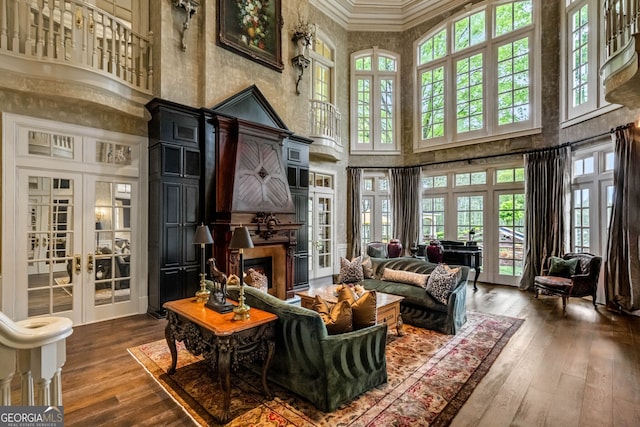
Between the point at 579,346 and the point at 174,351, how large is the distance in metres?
4.58

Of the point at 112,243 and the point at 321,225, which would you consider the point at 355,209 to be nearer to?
the point at 321,225

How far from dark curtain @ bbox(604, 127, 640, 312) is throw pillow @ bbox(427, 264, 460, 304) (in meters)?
2.85

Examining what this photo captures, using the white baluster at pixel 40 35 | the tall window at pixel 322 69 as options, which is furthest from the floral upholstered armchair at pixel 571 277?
the white baluster at pixel 40 35

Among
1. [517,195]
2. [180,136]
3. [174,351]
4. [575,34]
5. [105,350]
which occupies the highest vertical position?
[575,34]

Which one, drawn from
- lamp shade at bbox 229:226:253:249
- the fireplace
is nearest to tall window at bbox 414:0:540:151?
the fireplace

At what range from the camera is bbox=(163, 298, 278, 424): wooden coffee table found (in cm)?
240

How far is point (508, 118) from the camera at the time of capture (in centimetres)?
711

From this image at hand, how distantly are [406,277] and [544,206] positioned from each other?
3.75m

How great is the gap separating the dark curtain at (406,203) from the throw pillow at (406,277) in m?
3.31

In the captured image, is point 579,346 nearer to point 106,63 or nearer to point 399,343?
point 399,343

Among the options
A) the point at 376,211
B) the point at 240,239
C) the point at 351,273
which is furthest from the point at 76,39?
the point at 376,211

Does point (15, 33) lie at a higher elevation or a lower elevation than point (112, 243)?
higher

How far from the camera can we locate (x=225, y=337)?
239 cm

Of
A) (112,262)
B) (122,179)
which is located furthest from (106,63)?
(112,262)
